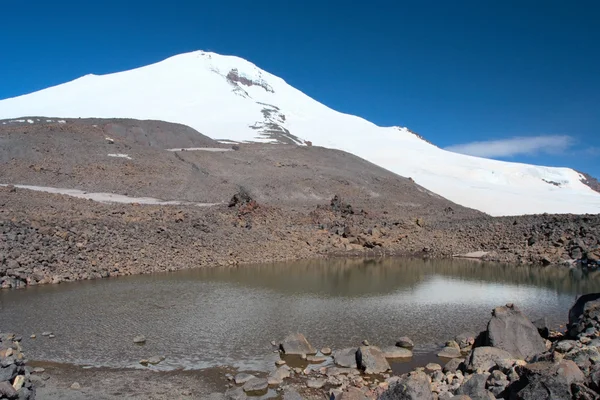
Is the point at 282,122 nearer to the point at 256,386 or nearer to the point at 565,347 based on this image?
the point at 256,386

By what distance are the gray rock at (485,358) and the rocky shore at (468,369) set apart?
0.06 ft

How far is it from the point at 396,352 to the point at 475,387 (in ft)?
11.3

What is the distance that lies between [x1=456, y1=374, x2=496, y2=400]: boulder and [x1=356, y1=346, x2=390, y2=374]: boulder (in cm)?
215

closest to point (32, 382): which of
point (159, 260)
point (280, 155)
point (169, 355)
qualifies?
point (169, 355)

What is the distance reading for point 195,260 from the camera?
1024 inches

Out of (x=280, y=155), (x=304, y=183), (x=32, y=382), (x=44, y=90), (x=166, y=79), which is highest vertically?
(x=166, y=79)

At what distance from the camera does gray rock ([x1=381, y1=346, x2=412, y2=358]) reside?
11367 millimetres

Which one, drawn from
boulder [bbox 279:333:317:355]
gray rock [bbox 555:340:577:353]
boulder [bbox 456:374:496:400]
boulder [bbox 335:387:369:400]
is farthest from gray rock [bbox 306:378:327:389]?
gray rock [bbox 555:340:577:353]

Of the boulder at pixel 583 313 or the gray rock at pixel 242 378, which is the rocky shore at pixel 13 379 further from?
the boulder at pixel 583 313

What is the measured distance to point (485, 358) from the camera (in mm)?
9695

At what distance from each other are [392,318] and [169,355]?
6.86 m

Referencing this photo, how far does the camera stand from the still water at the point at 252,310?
12.0 m

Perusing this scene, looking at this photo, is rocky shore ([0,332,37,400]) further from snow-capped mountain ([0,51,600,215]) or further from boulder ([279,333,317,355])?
snow-capped mountain ([0,51,600,215])

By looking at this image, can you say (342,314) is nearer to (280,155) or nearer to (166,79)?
(280,155)
